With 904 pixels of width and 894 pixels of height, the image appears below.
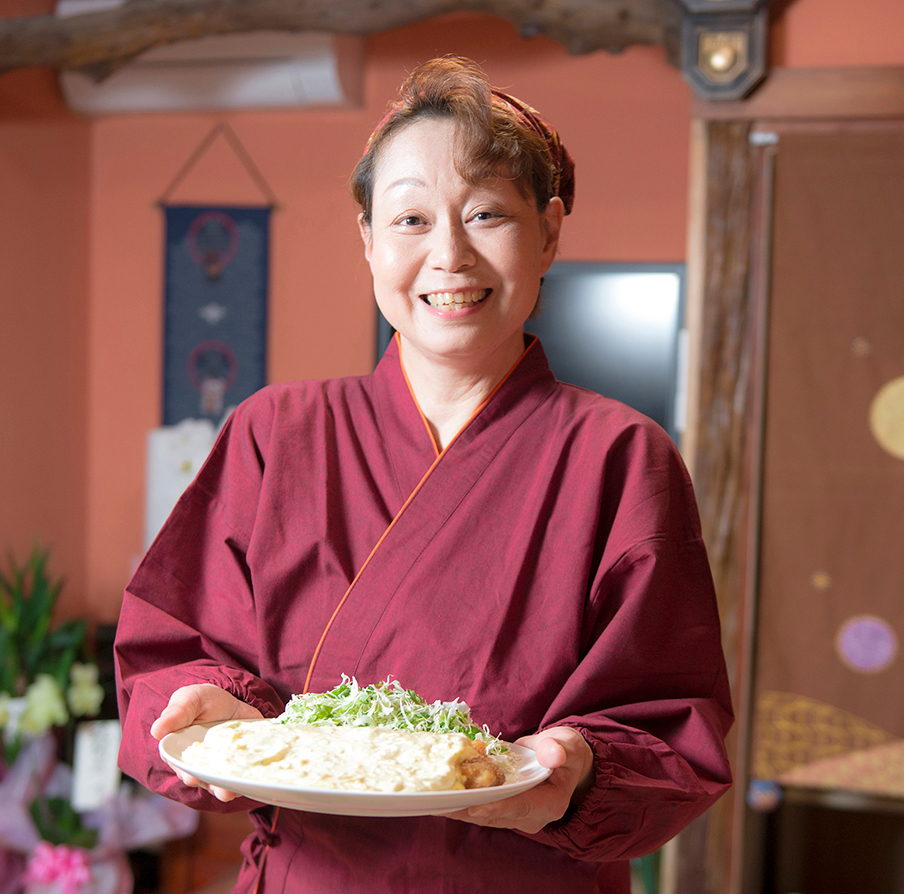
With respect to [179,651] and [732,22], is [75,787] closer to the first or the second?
[179,651]

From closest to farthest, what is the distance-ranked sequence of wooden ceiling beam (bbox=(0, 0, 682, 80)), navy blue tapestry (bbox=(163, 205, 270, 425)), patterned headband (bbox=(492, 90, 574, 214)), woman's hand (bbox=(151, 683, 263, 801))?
woman's hand (bbox=(151, 683, 263, 801))
patterned headband (bbox=(492, 90, 574, 214))
wooden ceiling beam (bbox=(0, 0, 682, 80))
navy blue tapestry (bbox=(163, 205, 270, 425))

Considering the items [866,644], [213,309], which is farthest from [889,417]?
[213,309]

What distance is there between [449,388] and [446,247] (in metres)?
0.19

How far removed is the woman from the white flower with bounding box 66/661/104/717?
189 cm

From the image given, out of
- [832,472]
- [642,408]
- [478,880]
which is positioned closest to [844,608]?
[832,472]

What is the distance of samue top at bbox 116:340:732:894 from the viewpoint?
0.94 metres

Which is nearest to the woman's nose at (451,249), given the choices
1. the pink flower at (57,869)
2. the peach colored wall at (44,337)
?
the pink flower at (57,869)

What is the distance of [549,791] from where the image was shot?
2.69 feet

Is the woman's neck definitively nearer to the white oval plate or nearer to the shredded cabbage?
the shredded cabbage

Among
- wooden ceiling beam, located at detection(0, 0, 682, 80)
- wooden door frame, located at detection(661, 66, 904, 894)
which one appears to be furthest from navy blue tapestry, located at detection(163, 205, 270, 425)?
wooden door frame, located at detection(661, 66, 904, 894)

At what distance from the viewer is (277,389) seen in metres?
1.12

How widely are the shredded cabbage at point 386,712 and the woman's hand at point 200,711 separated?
0.06m

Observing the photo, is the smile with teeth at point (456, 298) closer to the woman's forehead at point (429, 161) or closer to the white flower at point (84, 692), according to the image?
the woman's forehead at point (429, 161)

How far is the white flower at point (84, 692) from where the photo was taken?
273 cm
